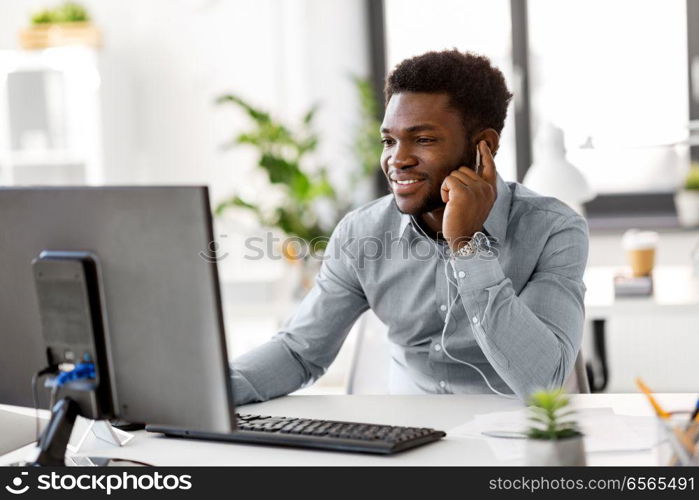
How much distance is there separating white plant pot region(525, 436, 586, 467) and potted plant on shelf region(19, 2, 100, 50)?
3905 millimetres

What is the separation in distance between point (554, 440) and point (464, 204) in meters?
0.69

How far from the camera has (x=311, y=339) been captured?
6.27ft

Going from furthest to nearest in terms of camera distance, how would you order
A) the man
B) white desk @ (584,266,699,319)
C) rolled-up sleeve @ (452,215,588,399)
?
1. white desk @ (584,266,699,319)
2. the man
3. rolled-up sleeve @ (452,215,588,399)

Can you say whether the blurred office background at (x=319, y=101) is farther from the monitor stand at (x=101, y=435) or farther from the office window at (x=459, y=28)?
the monitor stand at (x=101, y=435)

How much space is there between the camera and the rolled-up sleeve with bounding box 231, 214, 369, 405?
1.75 metres

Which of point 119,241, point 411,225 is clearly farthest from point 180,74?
point 119,241

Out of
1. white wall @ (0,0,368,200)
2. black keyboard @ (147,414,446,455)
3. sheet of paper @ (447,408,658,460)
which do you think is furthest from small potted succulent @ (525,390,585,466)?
white wall @ (0,0,368,200)

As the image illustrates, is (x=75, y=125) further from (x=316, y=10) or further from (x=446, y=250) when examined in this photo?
(x=446, y=250)

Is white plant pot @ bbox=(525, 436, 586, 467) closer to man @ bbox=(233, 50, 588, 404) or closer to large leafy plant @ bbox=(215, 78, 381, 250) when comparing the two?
man @ bbox=(233, 50, 588, 404)

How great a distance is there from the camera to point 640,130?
4.50 meters

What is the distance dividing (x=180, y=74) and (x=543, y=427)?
13.0 feet

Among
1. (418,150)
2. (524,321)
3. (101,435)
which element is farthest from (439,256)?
(101,435)

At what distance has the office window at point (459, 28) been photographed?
4.68 m

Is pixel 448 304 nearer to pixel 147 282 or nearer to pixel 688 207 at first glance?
pixel 147 282
